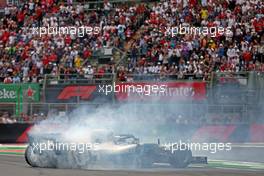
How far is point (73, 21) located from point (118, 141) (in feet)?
42.2

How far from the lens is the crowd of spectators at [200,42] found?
69.7ft

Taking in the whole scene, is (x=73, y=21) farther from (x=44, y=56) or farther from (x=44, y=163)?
(x=44, y=163)

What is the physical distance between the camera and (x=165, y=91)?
66.9 feet

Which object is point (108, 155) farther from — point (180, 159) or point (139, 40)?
point (139, 40)

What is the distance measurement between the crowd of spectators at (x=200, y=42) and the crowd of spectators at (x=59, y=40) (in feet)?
3.79

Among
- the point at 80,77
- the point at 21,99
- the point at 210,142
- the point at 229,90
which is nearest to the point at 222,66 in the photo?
the point at 229,90

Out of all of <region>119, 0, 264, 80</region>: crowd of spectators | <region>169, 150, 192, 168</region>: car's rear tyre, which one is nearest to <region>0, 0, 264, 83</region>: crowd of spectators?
<region>119, 0, 264, 80</region>: crowd of spectators

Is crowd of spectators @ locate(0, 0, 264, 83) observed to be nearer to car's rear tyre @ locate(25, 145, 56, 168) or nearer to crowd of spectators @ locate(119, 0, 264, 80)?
crowd of spectators @ locate(119, 0, 264, 80)

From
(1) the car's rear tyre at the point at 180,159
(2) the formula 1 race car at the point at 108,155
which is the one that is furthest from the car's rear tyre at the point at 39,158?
(1) the car's rear tyre at the point at 180,159

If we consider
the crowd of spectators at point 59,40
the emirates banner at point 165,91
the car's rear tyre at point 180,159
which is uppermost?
the crowd of spectators at point 59,40

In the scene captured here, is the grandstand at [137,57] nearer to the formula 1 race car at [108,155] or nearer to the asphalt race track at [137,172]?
the formula 1 race car at [108,155]

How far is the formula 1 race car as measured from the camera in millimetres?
14312

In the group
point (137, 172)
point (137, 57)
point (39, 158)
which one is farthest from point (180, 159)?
point (137, 57)

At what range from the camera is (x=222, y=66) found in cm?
2119
